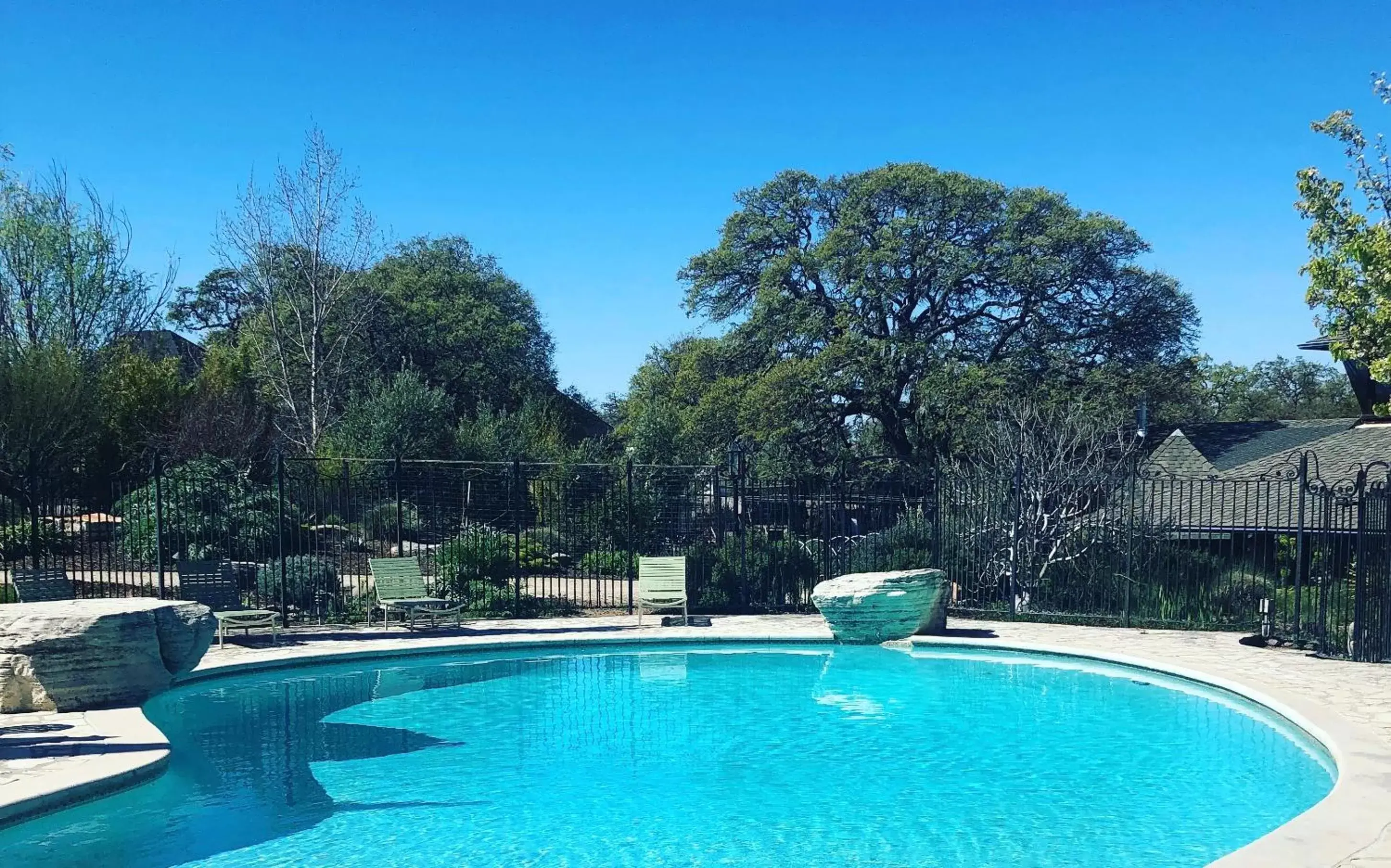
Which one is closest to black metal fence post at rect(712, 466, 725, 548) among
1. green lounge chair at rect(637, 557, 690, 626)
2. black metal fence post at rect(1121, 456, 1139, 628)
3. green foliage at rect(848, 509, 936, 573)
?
green lounge chair at rect(637, 557, 690, 626)

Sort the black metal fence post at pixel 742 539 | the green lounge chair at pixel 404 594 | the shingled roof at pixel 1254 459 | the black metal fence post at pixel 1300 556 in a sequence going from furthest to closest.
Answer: the shingled roof at pixel 1254 459
the black metal fence post at pixel 742 539
the green lounge chair at pixel 404 594
the black metal fence post at pixel 1300 556

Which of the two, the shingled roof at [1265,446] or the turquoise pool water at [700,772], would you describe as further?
the shingled roof at [1265,446]

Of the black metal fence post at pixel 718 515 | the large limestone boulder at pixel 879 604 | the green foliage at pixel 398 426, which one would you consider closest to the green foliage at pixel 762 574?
the black metal fence post at pixel 718 515

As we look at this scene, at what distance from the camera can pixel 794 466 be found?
28.0 m

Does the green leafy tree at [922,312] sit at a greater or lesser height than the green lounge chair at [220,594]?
greater

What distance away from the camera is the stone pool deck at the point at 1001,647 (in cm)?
592

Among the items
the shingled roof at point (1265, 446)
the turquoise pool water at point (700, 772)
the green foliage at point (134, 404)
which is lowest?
the turquoise pool water at point (700, 772)

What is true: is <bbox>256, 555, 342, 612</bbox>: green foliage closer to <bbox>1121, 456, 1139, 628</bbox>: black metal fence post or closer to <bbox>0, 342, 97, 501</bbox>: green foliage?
<bbox>0, 342, 97, 501</bbox>: green foliage

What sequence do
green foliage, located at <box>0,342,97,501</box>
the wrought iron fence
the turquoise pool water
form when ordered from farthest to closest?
green foliage, located at <box>0,342,97,501</box>, the wrought iron fence, the turquoise pool water

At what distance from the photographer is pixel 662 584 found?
14.8 m

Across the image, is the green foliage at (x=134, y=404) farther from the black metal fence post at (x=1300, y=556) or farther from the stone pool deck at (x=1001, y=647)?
the black metal fence post at (x=1300, y=556)

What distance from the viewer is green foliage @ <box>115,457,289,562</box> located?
15891 millimetres

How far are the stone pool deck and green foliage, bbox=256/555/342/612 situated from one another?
39.3 inches

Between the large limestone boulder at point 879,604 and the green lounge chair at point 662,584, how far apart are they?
208cm
